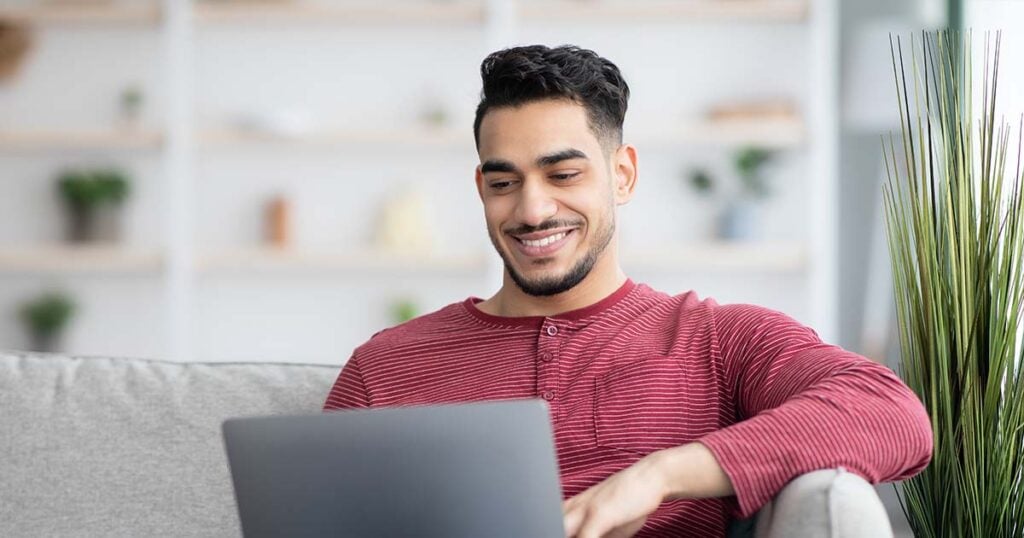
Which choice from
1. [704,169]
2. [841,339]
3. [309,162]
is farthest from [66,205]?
[841,339]

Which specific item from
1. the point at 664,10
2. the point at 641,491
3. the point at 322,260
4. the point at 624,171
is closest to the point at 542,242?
the point at 624,171

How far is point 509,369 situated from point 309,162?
3.48 metres

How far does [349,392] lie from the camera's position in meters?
1.94

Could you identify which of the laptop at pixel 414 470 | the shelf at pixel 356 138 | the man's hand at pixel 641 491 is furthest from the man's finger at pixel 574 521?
the shelf at pixel 356 138

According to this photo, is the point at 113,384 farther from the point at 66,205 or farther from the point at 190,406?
the point at 66,205

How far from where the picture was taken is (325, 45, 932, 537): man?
5.40ft

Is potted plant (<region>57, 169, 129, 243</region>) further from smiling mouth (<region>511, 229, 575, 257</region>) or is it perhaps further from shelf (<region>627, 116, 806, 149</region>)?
smiling mouth (<region>511, 229, 575, 257</region>)

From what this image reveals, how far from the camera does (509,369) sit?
184 cm

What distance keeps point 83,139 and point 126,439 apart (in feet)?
10.9

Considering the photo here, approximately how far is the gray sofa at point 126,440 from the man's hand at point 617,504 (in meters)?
0.74

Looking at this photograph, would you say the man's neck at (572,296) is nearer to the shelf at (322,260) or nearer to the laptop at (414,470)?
the laptop at (414,470)

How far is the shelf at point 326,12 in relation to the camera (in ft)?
16.3

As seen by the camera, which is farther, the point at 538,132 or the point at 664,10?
the point at 664,10

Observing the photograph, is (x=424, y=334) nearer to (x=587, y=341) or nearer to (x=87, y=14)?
(x=587, y=341)
